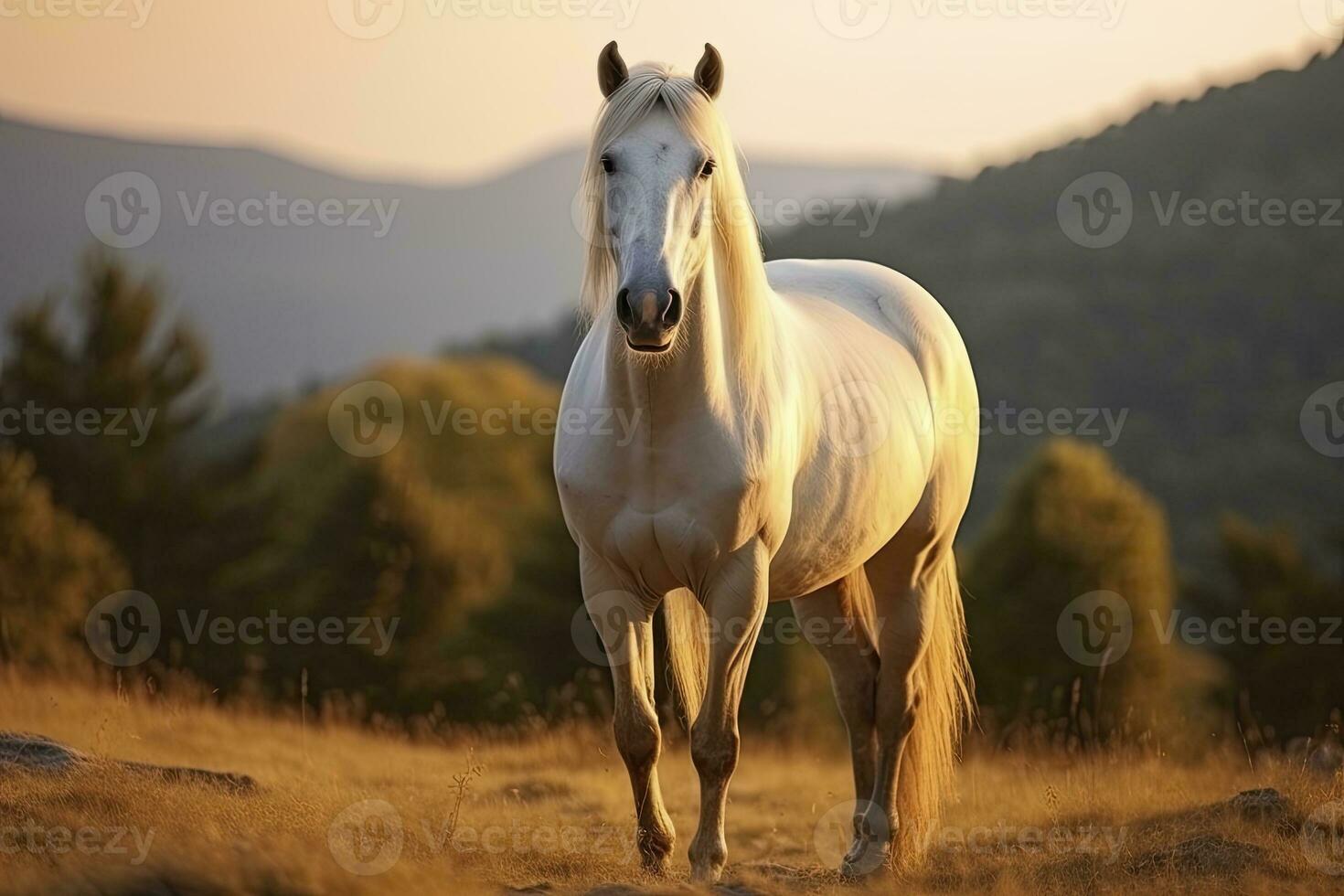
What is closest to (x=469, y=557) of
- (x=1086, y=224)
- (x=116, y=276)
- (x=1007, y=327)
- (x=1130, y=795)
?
(x=116, y=276)

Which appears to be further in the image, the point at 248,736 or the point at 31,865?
the point at 248,736

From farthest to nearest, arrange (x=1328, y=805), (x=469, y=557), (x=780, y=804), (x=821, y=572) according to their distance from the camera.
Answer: (x=469, y=557)
(x=780, y=804)
(x=1328, y=805)
(x=821, y=572)

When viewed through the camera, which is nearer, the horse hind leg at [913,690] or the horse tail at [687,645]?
the horse tail at [687,645]

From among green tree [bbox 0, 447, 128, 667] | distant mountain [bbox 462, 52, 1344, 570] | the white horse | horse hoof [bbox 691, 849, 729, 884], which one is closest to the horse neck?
the white horse

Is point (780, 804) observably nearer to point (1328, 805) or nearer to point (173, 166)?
point (1328, 805)

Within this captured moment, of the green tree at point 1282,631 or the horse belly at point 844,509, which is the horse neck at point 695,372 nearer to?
the horse belly at point 844,509

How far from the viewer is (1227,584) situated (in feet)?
102

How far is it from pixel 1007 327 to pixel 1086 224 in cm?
762

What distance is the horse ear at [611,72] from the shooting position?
4555 millimetres
